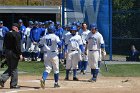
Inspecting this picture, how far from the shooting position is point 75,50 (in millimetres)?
17547

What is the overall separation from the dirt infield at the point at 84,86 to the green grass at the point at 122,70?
1231 millimetres

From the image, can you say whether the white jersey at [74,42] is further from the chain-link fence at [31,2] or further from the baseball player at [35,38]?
the chain-link fence at [31,2]

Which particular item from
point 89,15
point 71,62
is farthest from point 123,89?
point 89,15

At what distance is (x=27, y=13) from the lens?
34500 mm

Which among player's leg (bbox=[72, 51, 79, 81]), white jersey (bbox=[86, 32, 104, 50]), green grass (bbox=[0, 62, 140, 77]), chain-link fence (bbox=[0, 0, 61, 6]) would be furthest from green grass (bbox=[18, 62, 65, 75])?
chain-link fence (bbox=[0, 0, 61, 6])

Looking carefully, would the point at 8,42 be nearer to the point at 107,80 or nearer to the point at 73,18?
the point at 107,80

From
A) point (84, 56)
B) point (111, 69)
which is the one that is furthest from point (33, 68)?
point (111, 69)

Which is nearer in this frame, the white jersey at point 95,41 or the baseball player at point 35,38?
the white jersey at point 95,41

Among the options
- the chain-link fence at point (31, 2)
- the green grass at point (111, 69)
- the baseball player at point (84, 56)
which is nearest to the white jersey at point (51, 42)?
the baseball player at point (84, 56)

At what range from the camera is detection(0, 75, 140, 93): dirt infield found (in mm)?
14493

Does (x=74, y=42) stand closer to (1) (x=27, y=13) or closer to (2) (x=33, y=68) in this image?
(2) (x=33, y=68)

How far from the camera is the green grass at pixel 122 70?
19.8m

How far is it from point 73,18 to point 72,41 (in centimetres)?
738

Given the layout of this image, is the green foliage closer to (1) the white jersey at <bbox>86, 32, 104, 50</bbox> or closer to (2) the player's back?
(1) the white jersey at <bbox>86, 32, 104, 50</bbox>
